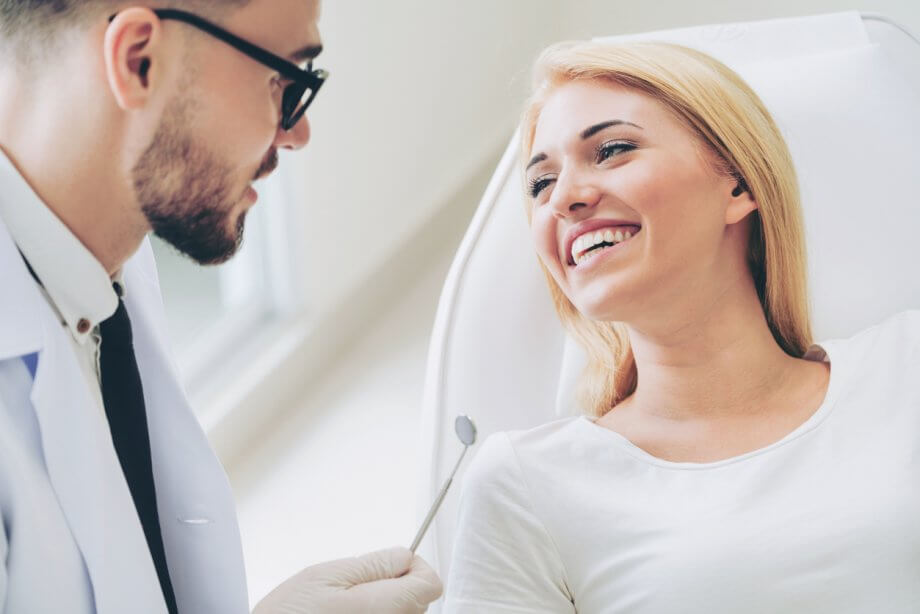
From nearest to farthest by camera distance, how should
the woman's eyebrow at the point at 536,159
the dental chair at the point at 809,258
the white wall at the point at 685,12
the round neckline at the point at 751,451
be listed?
the round neckline at the point at 751,451 → the woman's eyebrow at the point at 536,159 → the dental chair at the point at 809,258 → the white wall at the point at 685,12

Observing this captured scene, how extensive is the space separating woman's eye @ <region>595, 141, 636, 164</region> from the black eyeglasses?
43 cm

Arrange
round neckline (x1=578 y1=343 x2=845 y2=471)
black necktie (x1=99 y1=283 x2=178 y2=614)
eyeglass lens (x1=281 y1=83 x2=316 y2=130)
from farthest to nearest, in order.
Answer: round neckline (x1=578 y1=343 x2=845 y2=471) → black necktie (x1=99 y1=283 x2=178 y2=614) → eyeglass lens (x1=281 y1=83 x2=316 y2=130)

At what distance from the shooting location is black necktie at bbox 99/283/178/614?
1238 mm

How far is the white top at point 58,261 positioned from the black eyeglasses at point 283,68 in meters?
0.19

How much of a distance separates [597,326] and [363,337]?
1300mm

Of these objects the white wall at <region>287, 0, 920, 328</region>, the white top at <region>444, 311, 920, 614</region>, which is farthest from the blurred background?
the white top at <region>444, 311, 920, 614</region>

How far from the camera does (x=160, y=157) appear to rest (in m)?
1.08

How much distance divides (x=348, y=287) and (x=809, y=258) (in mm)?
1357

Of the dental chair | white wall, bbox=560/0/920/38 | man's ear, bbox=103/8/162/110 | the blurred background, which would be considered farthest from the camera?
white wall, bbox=560/0/920/38

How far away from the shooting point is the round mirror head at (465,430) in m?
1.48

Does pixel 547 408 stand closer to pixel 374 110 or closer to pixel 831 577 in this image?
pixel 831 577

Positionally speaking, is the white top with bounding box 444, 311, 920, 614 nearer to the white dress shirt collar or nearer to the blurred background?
the white dress shirt collar

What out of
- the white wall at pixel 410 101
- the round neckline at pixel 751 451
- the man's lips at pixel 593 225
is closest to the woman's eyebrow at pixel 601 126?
the man's lips at pixel 593 225

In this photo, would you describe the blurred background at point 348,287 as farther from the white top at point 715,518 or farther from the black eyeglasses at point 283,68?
the black eyeglasses at point 283,68
